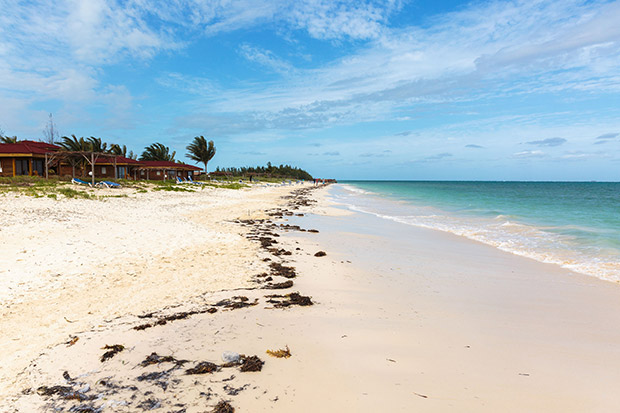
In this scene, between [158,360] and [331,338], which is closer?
[158,360]

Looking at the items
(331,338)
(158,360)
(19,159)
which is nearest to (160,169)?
(19,159)

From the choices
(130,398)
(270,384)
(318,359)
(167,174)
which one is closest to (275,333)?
(318,359)

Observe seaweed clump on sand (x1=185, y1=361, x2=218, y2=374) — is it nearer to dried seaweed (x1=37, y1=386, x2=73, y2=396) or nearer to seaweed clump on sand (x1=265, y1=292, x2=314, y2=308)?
dried seaweed (x1=37, y1=386, x2=73, y2=396)

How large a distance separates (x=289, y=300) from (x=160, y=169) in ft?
171

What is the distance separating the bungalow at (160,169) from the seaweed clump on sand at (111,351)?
158 feet

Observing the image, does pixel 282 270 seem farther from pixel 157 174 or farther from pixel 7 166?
pixel 157 174

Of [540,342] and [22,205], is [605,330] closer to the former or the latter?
[540,342]

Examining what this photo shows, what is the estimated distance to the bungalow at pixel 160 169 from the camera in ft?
159

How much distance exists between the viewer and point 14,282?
17.9 feet

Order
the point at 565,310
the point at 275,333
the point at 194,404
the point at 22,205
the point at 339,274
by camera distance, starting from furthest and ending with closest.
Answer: the point at 22,205 < the point at 339,274 < the point at 565,310 < the point at 275,333 < the point at 194,404

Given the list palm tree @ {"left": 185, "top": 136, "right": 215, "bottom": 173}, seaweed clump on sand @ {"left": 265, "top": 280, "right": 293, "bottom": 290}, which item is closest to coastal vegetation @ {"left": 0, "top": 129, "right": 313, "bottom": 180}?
palm tree @ {"left": 185, "top": 136, "right": 215, "bottom": 173}

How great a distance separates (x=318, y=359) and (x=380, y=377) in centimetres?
69

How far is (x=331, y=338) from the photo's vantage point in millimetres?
3986

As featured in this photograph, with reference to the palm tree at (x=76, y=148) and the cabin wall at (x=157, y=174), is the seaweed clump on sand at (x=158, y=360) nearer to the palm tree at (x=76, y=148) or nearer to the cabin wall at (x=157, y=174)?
the palm tree at (x=76, y=148)
